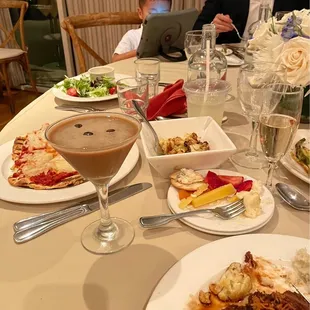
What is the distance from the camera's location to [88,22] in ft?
7.85

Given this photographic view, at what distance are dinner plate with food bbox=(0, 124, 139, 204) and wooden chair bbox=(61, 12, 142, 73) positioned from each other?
1322 millimetres

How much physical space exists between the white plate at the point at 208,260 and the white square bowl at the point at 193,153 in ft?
0.81

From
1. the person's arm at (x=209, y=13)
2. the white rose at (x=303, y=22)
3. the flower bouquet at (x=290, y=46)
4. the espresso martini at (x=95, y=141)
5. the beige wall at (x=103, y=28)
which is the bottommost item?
the beige wall at (x=103, y=28)

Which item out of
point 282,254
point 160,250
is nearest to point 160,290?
point 160,250

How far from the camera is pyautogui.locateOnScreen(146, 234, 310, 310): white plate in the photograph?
56cm

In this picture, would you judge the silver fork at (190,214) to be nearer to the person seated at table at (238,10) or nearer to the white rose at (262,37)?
the white rose at (262,37)

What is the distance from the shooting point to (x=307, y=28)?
3.37 feet

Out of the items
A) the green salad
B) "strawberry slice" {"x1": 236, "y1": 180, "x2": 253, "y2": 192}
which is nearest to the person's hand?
the green salad

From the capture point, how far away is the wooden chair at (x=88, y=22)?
7.29ft

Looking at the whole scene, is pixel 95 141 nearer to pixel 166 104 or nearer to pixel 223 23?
pixel 166 104

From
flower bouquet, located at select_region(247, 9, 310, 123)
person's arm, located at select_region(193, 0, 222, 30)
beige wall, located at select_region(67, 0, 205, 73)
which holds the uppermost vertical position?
flower bouquet, located at select_region(247, 9, 310, 123)

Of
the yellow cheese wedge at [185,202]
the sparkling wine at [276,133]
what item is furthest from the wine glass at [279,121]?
the yellow cheese wedge at [185,202]

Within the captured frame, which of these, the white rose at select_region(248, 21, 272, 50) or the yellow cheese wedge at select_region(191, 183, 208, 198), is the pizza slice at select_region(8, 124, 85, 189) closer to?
the yellow cheese wedge at select_region(191, 183, 208, 198)

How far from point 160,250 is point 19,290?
0.85 ft
